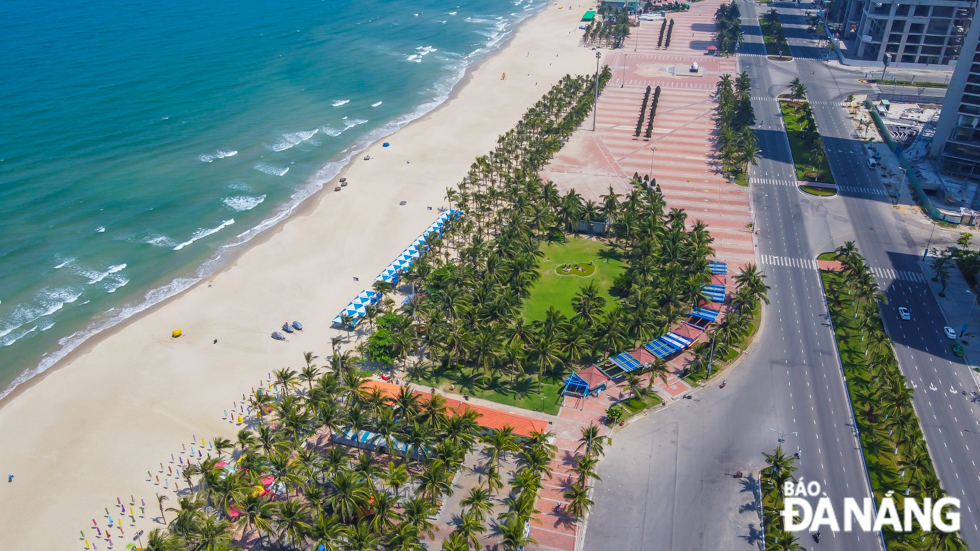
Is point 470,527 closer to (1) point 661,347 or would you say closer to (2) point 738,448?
(2) point 738,448

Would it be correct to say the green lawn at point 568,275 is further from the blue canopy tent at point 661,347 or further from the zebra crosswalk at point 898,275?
the zebra crosswalk at point 898,275

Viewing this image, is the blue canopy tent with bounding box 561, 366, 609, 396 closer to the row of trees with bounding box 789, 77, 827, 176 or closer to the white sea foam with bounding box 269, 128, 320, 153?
the row of trees with bounding box 789, 77, 827, 176

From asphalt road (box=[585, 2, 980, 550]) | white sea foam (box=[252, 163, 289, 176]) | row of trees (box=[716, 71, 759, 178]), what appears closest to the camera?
asphalt road (box=[585, 2, 980, 550])

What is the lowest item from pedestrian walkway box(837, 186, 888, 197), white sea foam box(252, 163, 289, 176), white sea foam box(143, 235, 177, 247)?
white sea foam box(143, 235, 177, 247)

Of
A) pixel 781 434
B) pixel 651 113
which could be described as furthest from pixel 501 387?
pixel 651 113

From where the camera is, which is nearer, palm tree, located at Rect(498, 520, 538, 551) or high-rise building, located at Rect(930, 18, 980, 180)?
palm tree, located at Rect(498, 520, 538, 551)

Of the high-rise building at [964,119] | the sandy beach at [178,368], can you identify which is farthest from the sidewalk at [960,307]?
the sandy beach at [178,368]

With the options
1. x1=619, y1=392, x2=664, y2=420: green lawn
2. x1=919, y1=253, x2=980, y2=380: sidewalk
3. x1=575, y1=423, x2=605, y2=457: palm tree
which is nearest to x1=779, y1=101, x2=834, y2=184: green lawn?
x1=919, y1=253, x2=980, y2=380: sidewalk
